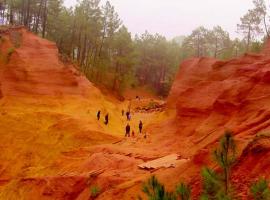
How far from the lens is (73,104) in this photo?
1561 inches

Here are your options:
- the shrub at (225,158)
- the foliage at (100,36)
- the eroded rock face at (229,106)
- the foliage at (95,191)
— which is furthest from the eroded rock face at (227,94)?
the foliage at (100,36)

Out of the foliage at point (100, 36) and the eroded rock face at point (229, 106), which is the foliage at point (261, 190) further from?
the foliage at point (100, 36)

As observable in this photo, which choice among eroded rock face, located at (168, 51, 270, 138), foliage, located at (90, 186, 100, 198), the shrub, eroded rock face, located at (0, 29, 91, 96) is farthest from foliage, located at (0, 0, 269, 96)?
the shrub

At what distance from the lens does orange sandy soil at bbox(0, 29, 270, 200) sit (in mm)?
18188

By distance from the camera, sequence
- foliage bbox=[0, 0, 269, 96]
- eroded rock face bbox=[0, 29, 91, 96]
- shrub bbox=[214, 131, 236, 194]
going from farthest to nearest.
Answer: foliage bbox=[0, 0, 269, 96]
eroded rock face bbox=[0, 29, 91, 96]
shrub bbox=[214, 131, 236, 194]

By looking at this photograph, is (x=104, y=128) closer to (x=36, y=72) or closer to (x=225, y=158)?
(x=36, y=72)

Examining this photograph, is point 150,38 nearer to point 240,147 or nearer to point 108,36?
point 108,36

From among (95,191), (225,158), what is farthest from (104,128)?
(225,158)

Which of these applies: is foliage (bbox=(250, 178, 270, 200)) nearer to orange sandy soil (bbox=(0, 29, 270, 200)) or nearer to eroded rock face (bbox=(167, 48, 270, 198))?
orange sandy soil (bbox=(0, 29, 270, 200))

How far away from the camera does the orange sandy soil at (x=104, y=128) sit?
1819 centimetres

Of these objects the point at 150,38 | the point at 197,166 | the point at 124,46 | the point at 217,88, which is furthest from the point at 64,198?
the point at 150,38

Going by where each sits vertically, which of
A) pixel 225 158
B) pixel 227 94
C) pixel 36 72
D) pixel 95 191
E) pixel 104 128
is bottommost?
pixel 95 191

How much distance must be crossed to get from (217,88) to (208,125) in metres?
4.18

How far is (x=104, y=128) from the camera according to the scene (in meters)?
36.3
